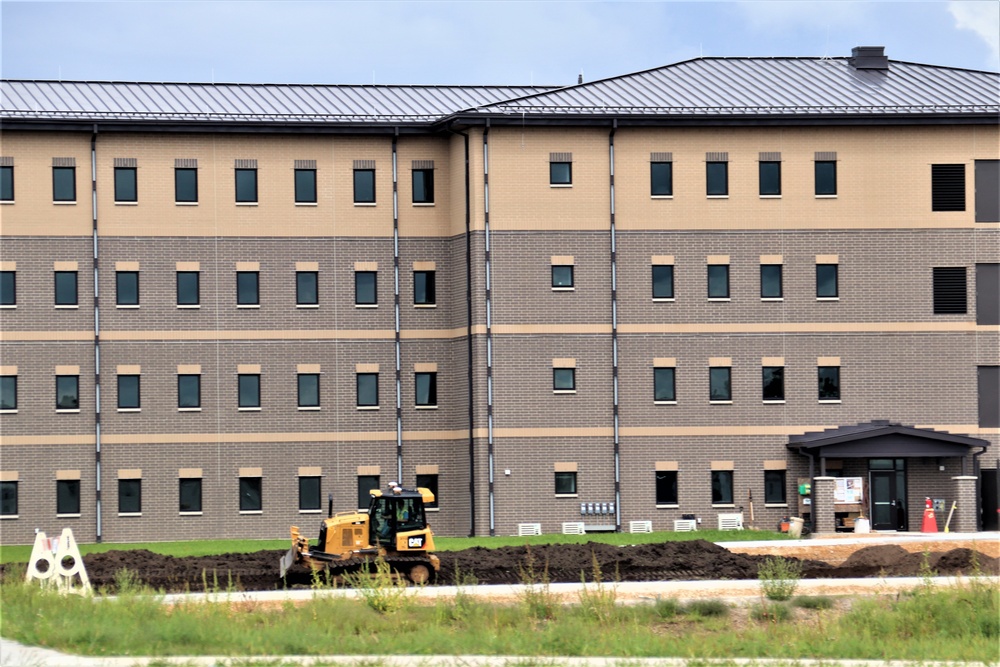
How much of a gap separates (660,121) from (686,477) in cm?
1126

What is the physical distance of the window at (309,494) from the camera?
47000 mm

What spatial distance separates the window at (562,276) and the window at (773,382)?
6824 mm

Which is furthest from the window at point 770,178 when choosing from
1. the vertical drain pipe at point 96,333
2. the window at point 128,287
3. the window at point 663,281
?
the vertical drain pipe at point 96,333

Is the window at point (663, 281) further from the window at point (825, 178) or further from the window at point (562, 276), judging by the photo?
the window at point (825, 178)

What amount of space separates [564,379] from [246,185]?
1200cm

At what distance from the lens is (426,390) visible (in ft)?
157

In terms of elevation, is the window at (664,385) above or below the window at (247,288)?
below

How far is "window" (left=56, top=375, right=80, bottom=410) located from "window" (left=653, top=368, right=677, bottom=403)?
1828cm

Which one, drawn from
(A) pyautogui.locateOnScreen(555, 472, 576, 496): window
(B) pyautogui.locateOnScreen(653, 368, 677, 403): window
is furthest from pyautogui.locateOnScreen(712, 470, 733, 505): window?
(A) pyautogui.locateOnScreen(555, 472, 576, 496): window

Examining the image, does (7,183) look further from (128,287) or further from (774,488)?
(774,488)

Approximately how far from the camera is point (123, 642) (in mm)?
20094

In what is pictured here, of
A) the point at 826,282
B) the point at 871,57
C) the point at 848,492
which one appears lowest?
the point at 848,492

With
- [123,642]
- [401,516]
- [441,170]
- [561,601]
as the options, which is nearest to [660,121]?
[441,170]

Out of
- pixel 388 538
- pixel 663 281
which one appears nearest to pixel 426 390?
pixel 663 281
